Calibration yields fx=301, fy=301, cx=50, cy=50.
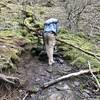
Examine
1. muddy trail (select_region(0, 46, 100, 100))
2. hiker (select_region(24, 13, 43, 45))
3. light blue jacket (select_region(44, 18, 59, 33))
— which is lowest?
muddy trail (select_region(0, 46, 100, 100))

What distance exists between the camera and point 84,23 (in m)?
14.3

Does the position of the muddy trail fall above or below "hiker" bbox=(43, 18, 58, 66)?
below

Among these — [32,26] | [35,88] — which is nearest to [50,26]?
[35,88]

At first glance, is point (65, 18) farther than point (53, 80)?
Yes

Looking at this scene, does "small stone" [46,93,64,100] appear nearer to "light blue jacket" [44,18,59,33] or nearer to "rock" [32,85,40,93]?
"rock" [32,85,40,93]

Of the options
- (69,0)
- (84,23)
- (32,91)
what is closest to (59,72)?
(32,91)

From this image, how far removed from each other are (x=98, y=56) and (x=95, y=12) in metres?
6.87

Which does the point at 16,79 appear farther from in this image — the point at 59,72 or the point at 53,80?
the point at 59,72

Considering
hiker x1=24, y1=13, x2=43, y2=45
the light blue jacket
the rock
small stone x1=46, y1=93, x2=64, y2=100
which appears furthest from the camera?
hiker x1=24, y1=13, x2=43, y2=45

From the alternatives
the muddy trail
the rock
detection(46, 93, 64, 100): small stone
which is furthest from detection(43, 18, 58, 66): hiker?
detection(46, 93, 64, 100): small stone

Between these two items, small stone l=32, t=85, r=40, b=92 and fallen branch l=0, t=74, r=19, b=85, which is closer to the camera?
fallen branch l=0, t=74, r=19, b=85

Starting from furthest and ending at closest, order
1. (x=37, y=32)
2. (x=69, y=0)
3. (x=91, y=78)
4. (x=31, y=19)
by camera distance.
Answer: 1. (x=69, y=0)
2. (x=31, y=19)
3. (x=37, y=32)
4. (x=91, y=78)

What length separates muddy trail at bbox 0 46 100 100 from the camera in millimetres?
7211

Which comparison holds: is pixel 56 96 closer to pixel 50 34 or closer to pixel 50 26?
pixel 50 34
